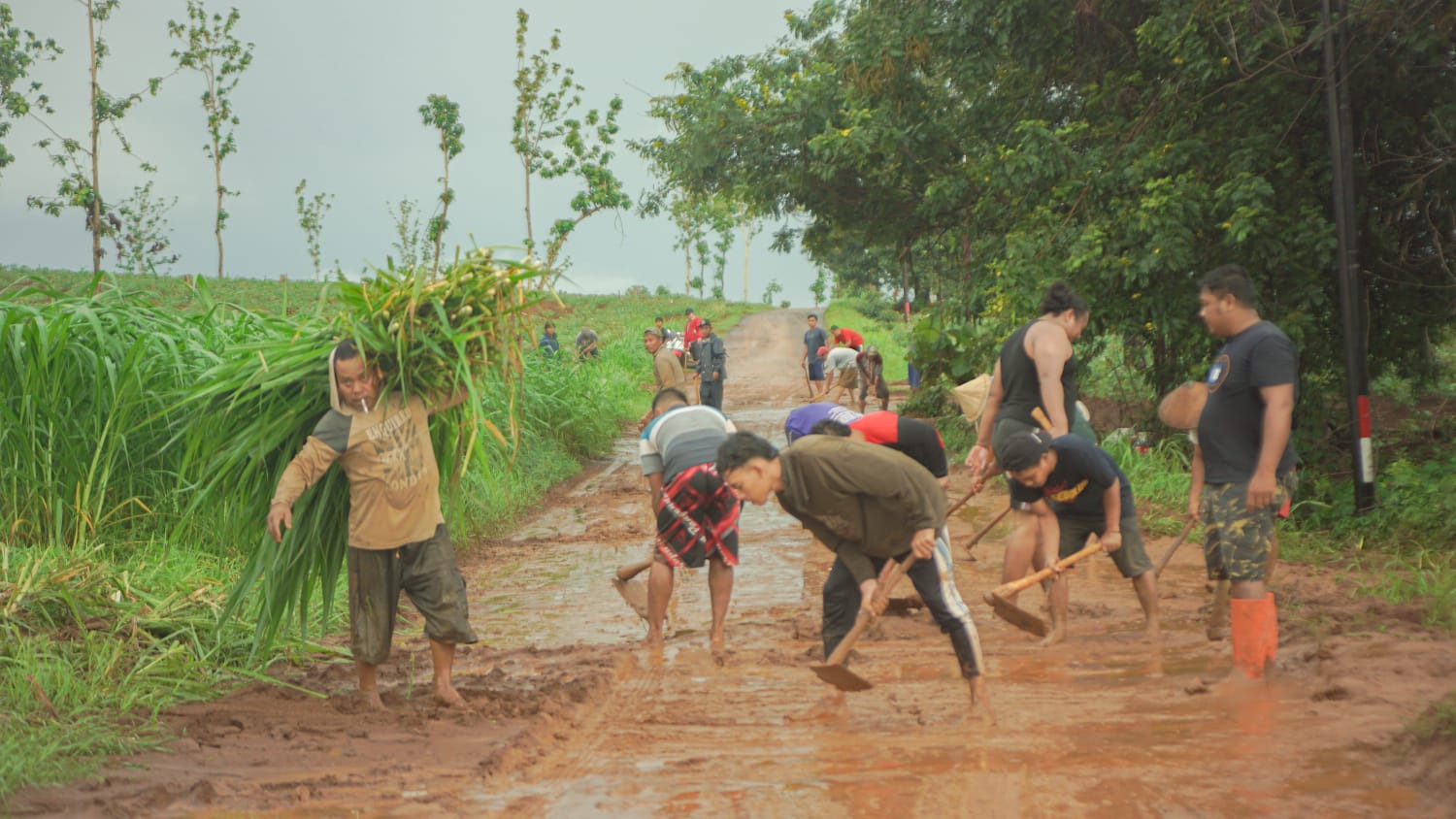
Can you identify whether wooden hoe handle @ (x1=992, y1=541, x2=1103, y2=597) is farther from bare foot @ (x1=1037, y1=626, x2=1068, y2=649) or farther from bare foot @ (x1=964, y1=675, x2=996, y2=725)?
bare foot @ (x1=964, y1=675, x2=996, y2=725)

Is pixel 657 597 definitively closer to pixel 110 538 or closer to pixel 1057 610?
pixel 1057 610

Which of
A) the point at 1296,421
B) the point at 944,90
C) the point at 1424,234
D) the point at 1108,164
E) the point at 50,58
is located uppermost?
the point at 50,58

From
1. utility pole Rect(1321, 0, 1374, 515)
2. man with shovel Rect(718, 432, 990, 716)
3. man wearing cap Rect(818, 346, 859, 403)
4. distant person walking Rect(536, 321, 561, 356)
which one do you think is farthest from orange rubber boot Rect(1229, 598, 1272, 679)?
man wearing cap Rect(818, 346, 859, 403)

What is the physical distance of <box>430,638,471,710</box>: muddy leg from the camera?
5.21 meters

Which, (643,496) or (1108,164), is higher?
(1108,164)

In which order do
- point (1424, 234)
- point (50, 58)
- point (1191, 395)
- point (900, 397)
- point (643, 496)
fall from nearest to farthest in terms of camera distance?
point (1191, 395) → point (1424, 234) → point (643, 496) → point (900, 397) → point (50, 58)

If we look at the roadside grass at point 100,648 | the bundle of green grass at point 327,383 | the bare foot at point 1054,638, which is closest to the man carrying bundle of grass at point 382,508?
the bundle of green grass at point 327,383

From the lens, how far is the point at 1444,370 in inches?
460

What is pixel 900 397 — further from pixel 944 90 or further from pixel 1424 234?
pixel 1424 234

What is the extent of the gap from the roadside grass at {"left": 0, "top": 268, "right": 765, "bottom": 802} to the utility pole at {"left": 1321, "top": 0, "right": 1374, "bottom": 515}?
17.6ft

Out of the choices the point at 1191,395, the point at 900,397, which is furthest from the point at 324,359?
the point at 900,397

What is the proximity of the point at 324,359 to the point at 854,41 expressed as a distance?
10.4 meters

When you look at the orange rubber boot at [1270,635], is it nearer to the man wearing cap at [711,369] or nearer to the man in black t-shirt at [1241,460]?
the man in black t-shirt at [1241,460]

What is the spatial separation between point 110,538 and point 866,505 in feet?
14.4
